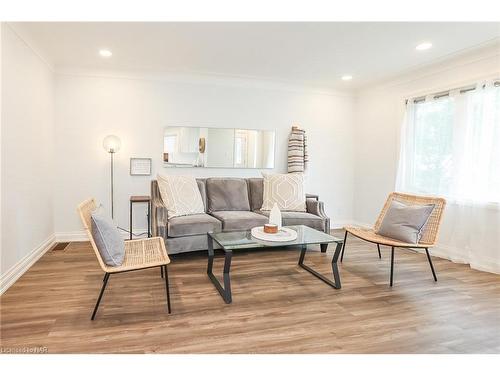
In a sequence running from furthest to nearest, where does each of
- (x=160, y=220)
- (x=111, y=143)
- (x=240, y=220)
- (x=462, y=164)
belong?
(x=111, y=143) → (x=240, y=220) → (x=462, y=164) → (x=160, y=220)

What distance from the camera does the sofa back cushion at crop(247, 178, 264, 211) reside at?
179 inches

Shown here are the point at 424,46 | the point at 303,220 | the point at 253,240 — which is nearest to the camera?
the point at 253,240

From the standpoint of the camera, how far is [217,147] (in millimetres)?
4816

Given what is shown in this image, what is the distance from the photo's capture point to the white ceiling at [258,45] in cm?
295

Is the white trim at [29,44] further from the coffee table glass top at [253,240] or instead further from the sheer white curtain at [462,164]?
the sheer white curtain at [462,164]

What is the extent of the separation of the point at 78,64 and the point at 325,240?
147 inches

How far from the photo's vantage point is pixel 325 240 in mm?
2936

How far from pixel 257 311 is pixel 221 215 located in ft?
5.67

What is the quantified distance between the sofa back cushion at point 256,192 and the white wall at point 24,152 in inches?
102

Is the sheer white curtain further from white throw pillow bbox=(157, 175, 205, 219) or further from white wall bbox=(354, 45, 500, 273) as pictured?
white throw pillow bbox=(157, 175, 205, 219)

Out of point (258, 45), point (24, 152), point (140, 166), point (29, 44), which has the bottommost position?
point (140, 166)

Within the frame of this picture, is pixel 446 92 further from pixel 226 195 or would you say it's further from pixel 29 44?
pixel 29 44

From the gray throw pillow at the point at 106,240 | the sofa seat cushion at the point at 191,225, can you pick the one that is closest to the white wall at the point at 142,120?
the sofa seat cushion at the point at 191,225

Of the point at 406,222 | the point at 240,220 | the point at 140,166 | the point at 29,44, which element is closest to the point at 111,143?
the point at 140,166
